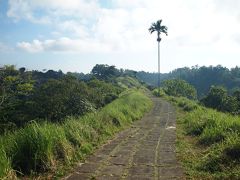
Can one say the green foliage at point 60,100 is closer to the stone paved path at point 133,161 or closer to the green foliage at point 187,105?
the green foliage at point 187,105

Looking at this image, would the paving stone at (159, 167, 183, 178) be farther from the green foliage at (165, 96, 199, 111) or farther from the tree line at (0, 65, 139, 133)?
the green foliage at (165, 96, 199, 111)

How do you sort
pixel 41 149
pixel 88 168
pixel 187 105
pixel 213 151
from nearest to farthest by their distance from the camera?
pixel 41 149
pixel 88 168
pixel 213 151
pixel 187 105

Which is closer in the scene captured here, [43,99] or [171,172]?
[171,172]

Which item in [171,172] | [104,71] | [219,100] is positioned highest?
[104,71]

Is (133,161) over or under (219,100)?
over

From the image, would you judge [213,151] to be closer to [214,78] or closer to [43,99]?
[43,99]

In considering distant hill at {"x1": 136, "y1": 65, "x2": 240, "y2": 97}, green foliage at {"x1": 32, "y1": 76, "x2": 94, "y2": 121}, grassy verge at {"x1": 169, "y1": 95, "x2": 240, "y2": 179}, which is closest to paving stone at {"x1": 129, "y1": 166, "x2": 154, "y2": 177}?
grassy verge at {"x1": 169, "y1": 95, "x2": 240, "y2": 179}

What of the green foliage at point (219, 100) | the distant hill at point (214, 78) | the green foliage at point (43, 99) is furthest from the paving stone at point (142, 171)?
the distant hill at point (214, 78)

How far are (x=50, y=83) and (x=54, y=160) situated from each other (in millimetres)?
21410

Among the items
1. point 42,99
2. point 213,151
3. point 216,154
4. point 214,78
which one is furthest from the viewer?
point 214,78

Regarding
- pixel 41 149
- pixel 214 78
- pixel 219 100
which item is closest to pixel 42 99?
pixel 41 149

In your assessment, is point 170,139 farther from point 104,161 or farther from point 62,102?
point 62,102

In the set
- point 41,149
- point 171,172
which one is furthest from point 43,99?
point 171,172

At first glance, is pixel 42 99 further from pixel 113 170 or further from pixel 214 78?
pixel 214 78
